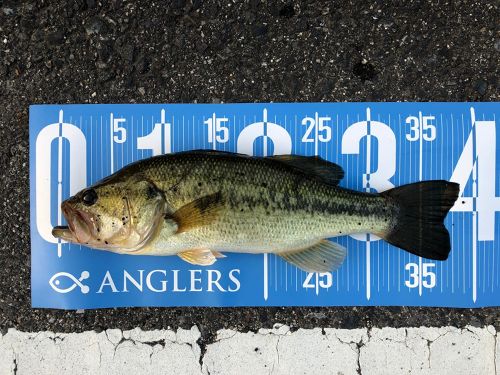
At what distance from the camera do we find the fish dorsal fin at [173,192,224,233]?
257cm

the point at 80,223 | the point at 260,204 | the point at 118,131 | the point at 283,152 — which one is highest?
the point at 118,131

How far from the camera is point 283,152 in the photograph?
10.2 feet

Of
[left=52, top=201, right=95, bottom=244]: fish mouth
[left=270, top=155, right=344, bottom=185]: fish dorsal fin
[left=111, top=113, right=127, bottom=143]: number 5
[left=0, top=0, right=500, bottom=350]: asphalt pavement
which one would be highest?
[left=0, top=0, right=500, bottom=350]: asphalt pavement

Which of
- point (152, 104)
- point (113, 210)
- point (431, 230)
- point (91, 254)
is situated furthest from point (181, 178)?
point (431, 230)

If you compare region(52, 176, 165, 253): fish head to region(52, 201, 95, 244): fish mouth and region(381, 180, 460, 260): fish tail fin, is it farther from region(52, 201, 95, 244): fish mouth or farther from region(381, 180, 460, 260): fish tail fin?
region(381, 180, 460, 260): fish tail fin

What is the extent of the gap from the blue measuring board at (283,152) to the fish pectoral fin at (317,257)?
23 centimetres

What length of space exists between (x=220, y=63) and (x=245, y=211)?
3.74 ft

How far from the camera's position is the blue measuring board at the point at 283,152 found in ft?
10.1

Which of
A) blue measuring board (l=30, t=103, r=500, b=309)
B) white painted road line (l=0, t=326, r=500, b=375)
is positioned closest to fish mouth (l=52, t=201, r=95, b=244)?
blue measuring board (l=30, t=103, r=500, b=309)

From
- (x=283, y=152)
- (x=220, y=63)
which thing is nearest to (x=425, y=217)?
(x=283, y=152)

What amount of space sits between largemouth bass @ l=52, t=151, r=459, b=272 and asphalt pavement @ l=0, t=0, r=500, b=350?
58 cm

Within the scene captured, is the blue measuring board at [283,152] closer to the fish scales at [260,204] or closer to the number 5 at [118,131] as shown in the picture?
the number 5 at [118,131]

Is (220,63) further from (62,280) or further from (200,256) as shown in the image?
(62,280)

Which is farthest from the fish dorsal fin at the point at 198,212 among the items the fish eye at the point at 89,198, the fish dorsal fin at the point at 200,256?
the fish eye at the point at 89,198
